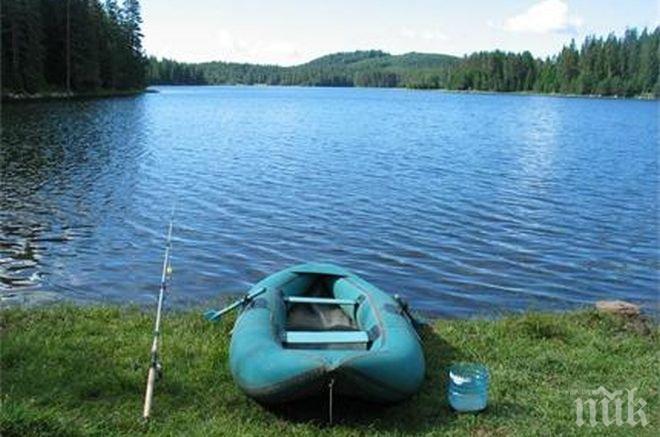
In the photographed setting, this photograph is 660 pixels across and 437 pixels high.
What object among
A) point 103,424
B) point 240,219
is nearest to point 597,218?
point 240,219

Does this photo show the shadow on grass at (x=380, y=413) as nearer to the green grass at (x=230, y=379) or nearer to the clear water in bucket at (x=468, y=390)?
the green grass at (x=230, y=379)

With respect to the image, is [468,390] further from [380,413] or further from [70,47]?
[70,47]

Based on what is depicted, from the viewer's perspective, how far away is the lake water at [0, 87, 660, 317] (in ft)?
51.4

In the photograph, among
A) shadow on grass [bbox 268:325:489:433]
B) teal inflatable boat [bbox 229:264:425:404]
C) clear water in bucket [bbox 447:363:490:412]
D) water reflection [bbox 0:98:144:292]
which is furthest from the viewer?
water reflection [bbox 0:98:144:292]

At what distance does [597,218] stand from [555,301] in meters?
9.46

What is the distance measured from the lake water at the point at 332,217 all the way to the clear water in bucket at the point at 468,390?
6.09m

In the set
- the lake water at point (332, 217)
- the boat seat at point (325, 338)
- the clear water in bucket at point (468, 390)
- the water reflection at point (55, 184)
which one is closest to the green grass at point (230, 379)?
the clear water in bucket at point (468, 390)

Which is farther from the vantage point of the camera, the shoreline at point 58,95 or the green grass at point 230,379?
the shoreline at point 58,95

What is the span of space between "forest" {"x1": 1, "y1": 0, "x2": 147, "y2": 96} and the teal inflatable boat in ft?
200

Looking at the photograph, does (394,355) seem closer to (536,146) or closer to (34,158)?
(34,158)

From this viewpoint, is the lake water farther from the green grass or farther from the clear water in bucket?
the clear water in bucket

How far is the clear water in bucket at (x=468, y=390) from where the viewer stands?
782cm

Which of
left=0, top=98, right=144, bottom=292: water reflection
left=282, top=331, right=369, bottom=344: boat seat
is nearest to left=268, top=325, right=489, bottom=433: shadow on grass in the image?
left=282, top=331, right=369, bottom=344: boat seat

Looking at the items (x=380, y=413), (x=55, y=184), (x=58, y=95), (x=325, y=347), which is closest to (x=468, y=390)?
(x=380, y=413)
